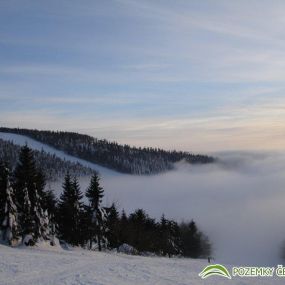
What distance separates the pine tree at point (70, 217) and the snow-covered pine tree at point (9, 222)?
15.1 metres

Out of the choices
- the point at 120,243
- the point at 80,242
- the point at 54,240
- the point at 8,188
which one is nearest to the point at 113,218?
the point at 120,243

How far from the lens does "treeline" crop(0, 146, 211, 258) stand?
164 feet

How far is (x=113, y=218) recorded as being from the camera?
8119cm

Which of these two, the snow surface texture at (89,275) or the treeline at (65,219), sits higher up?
the treeline at (65,219)

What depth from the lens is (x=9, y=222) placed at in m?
48.3

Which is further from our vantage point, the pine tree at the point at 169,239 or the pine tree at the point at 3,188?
the pine tree at the point at 169,239

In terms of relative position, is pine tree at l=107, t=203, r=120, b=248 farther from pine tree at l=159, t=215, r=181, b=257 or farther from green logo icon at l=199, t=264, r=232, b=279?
green logo icon at l=199, t=264, r=232, b=279

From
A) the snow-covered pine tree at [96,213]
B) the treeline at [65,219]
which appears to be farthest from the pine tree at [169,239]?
the snow-covered pine tree at [96,213]

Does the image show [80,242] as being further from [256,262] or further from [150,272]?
[256,262]

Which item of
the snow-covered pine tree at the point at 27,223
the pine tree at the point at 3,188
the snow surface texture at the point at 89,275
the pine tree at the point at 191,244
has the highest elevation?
the pine tree at the point at 3,188

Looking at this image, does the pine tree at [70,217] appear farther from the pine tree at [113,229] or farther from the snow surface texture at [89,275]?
the snow surface texture at [89,275]

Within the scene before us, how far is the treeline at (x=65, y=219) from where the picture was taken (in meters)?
49.9
